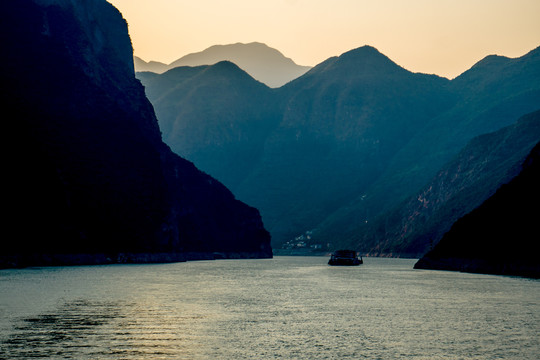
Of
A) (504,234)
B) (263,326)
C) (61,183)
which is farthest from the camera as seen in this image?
(61,183)

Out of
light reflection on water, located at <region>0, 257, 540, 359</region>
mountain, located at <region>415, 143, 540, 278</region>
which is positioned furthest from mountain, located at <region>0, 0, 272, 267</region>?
mountain, located at <region>415, 143, 540, 278</region>

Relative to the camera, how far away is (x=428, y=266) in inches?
6324

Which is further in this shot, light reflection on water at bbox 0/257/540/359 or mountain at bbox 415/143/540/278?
mountain at bbox 415/143/540/278

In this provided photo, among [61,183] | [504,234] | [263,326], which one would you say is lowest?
[263,326]

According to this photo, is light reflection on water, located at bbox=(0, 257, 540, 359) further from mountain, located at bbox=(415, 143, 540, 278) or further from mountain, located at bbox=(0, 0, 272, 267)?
mountain, located at bbox=(0, 0, 272, 267)

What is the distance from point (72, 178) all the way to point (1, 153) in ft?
76.6

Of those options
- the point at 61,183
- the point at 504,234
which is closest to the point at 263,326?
the point at 504,234

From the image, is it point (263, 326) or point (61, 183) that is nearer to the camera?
point (263, 326)

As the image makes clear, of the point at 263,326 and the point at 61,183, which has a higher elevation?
the point at 61,183

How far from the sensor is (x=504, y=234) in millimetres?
122875

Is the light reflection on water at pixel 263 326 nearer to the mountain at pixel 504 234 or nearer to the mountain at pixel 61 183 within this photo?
the mountain at pixel 504 234

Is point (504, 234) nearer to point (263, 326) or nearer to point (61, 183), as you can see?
point (263, 326)

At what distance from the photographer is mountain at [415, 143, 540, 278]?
380ft

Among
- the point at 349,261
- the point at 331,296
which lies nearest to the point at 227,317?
the point at 331,296
